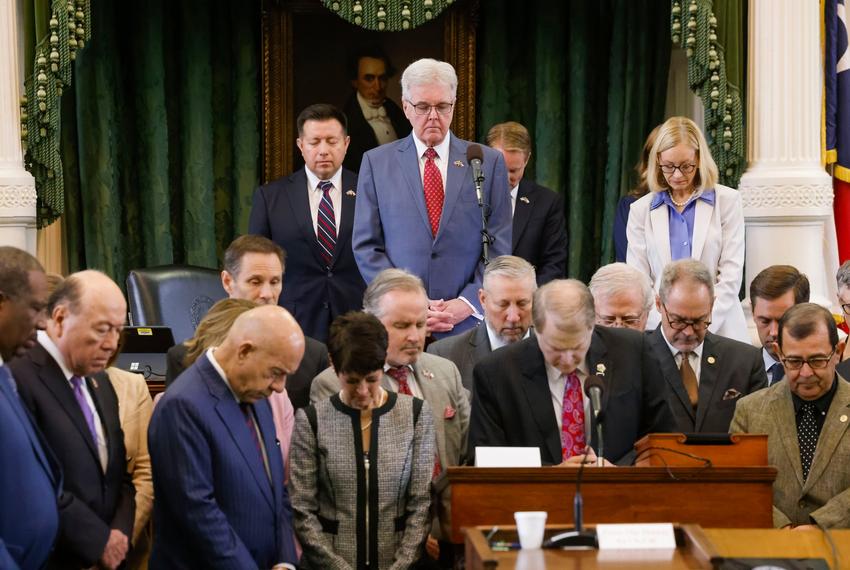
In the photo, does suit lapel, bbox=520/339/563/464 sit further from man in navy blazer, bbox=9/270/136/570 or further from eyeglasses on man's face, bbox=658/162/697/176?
eyeglasses on man's face, bbox=658/162/697/176

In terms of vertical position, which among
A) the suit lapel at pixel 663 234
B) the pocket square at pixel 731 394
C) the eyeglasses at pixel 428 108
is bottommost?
the pocket square at pixel 731 394

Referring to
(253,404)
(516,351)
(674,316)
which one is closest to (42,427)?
(253,404)

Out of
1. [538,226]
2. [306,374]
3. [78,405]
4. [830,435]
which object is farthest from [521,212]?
[78,405]

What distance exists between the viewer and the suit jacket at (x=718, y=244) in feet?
22.5

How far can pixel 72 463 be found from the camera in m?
4.68

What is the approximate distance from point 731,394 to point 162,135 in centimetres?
426

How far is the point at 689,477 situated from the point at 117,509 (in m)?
1.83

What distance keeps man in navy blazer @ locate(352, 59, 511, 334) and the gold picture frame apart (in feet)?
7.56

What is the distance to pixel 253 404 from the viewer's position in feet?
15.9

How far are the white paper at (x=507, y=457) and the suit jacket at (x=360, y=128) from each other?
14.4 feet

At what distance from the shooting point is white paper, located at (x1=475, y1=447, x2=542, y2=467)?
4715 mm

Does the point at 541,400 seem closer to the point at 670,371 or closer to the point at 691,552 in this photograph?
the point at 670,371

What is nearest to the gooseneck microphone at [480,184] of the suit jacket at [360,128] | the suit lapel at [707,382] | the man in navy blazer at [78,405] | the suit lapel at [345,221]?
the suit lapel at [345,221]

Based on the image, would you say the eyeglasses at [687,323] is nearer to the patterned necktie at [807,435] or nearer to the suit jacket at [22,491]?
the patterned necktie at [807,435]
